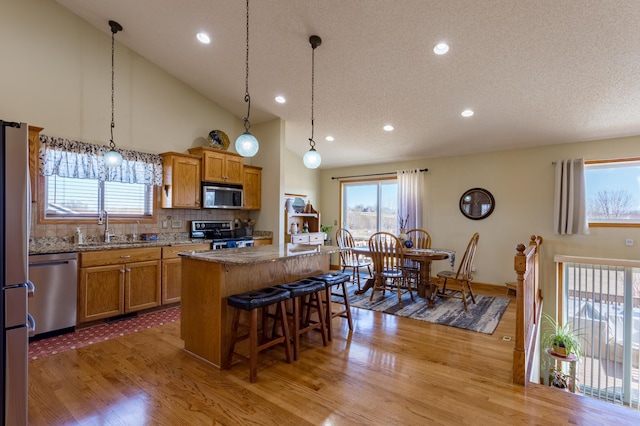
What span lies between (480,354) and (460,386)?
69 cm

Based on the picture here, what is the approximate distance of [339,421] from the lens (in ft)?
6.30

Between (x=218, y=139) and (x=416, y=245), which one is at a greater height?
(x=218, y=139)

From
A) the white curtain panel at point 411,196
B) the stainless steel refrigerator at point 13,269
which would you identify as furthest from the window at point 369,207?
the stainless steel refrigerator at point 13,269

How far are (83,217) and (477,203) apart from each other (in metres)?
5.93

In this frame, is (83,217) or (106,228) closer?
(83,217)

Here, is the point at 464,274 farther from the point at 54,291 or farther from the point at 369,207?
the point at 54,291

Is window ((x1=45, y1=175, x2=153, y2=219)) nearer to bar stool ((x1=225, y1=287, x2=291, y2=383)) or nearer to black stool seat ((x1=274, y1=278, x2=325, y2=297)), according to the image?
bar stool ((x1=225, y1=287, x2=291, y2=383))

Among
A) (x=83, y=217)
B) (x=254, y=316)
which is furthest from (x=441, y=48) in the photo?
(x=83, y=217)

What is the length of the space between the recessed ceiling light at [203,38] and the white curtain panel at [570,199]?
5.21 m

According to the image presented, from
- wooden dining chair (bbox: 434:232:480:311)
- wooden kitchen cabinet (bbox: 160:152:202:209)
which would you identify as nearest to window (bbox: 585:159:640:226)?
wooden dining chair (bbox: 434:232:480:311)

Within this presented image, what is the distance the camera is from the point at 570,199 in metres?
4.61

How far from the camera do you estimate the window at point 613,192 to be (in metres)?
4.39

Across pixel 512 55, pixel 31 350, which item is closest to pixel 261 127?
pixel 512 55

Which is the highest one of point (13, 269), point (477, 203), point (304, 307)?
point (477, 203)
